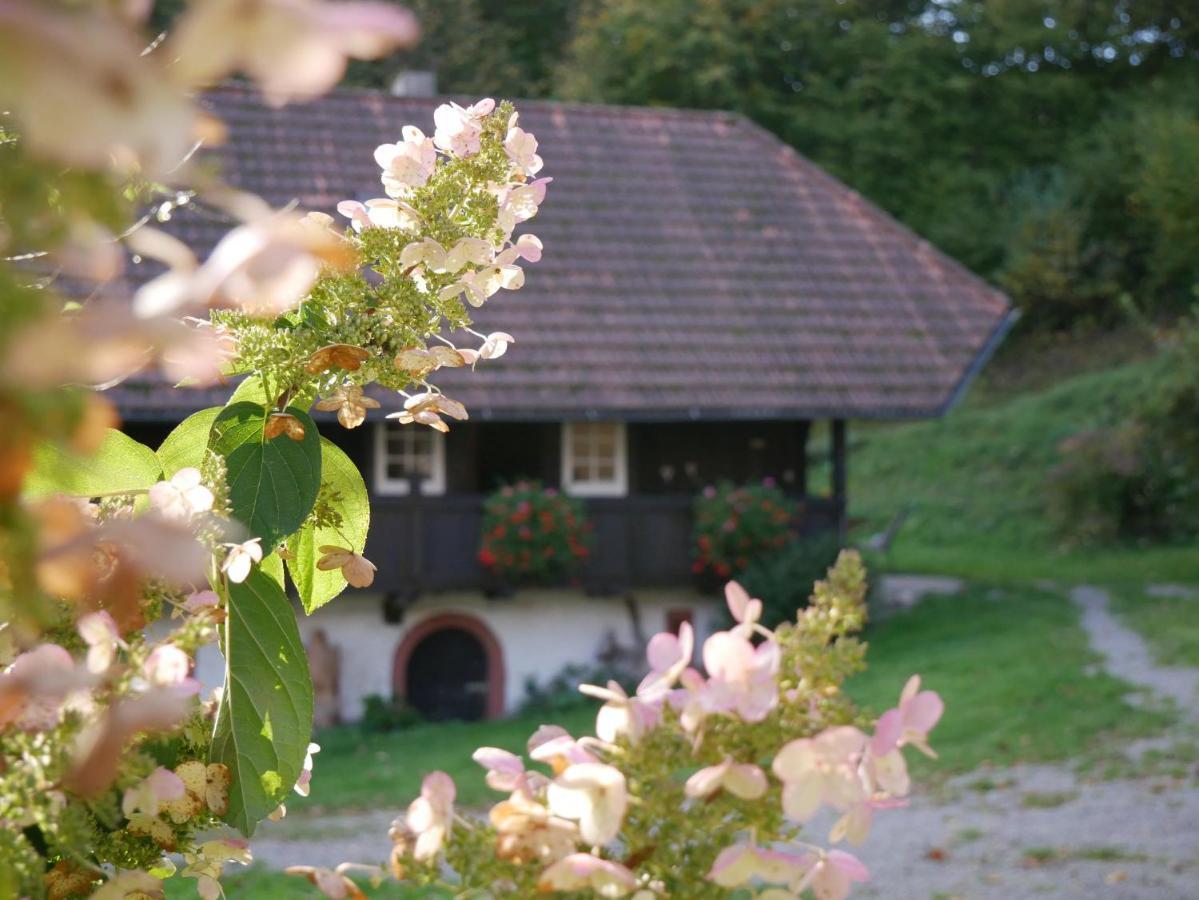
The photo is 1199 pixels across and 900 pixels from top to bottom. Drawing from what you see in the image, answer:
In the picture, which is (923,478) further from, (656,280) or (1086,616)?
(656,280)

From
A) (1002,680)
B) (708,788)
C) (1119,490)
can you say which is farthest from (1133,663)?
(708,788)

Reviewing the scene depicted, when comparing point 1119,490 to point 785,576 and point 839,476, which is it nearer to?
point 839,476

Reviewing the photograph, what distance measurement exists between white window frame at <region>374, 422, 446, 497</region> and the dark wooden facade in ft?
0.21

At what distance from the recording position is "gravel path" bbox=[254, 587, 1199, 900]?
802 centimetres

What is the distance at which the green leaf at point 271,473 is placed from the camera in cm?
122

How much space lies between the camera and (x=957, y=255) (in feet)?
103

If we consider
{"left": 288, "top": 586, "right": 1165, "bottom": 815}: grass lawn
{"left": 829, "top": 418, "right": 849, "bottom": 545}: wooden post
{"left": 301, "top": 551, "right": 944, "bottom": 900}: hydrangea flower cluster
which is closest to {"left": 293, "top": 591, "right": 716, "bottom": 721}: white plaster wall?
{"left": 288, "top": 586, "right": 1165, "bottom": 815}: grass lawn

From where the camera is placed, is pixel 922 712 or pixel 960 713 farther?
pixel 960 713

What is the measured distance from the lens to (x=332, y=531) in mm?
1393

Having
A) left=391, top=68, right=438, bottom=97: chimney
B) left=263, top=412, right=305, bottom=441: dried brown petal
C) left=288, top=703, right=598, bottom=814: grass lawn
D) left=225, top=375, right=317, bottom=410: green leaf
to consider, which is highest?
left=391, top=68, right=438, bottom=97: chimney

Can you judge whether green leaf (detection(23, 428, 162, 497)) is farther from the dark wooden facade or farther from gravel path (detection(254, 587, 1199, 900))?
the dark wooden facade

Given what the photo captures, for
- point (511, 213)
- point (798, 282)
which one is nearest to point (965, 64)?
point (798, 282)

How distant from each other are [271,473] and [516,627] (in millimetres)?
13478

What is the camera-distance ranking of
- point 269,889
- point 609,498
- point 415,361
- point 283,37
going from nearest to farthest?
point 283,37 < point 415,361 < point 269,889 < point 609,498
